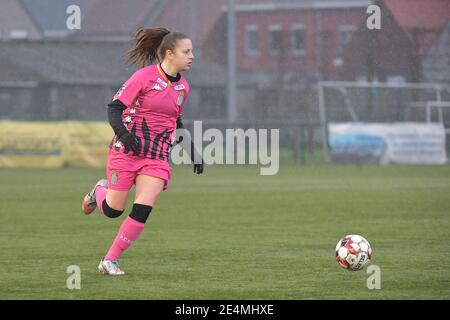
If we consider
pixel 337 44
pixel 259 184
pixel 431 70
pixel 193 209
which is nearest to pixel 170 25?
pixel 337 44

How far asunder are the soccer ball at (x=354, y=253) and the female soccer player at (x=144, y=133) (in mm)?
1531

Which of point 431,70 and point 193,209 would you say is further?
point 431,70

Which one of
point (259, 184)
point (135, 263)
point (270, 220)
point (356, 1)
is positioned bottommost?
point (135, 263)

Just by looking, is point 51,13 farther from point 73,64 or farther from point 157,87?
point 157,87

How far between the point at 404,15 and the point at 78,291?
23375mm

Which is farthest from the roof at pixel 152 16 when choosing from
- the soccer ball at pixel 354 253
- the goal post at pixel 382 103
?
the soccer ball at pixel 354 253

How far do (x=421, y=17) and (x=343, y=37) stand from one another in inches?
134

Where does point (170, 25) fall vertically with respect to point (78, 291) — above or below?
above

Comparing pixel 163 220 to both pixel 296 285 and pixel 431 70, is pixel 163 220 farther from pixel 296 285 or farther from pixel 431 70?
pixel 431 70

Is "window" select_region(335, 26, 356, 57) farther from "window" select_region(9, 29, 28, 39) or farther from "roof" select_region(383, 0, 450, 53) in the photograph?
"window" select_region(9, 29, 28, 39)

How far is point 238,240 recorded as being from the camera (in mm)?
12086

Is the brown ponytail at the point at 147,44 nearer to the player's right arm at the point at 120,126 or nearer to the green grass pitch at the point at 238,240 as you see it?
the player's right arm at the point at 120,126

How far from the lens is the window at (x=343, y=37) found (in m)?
32.7

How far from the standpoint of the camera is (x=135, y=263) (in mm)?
9977
